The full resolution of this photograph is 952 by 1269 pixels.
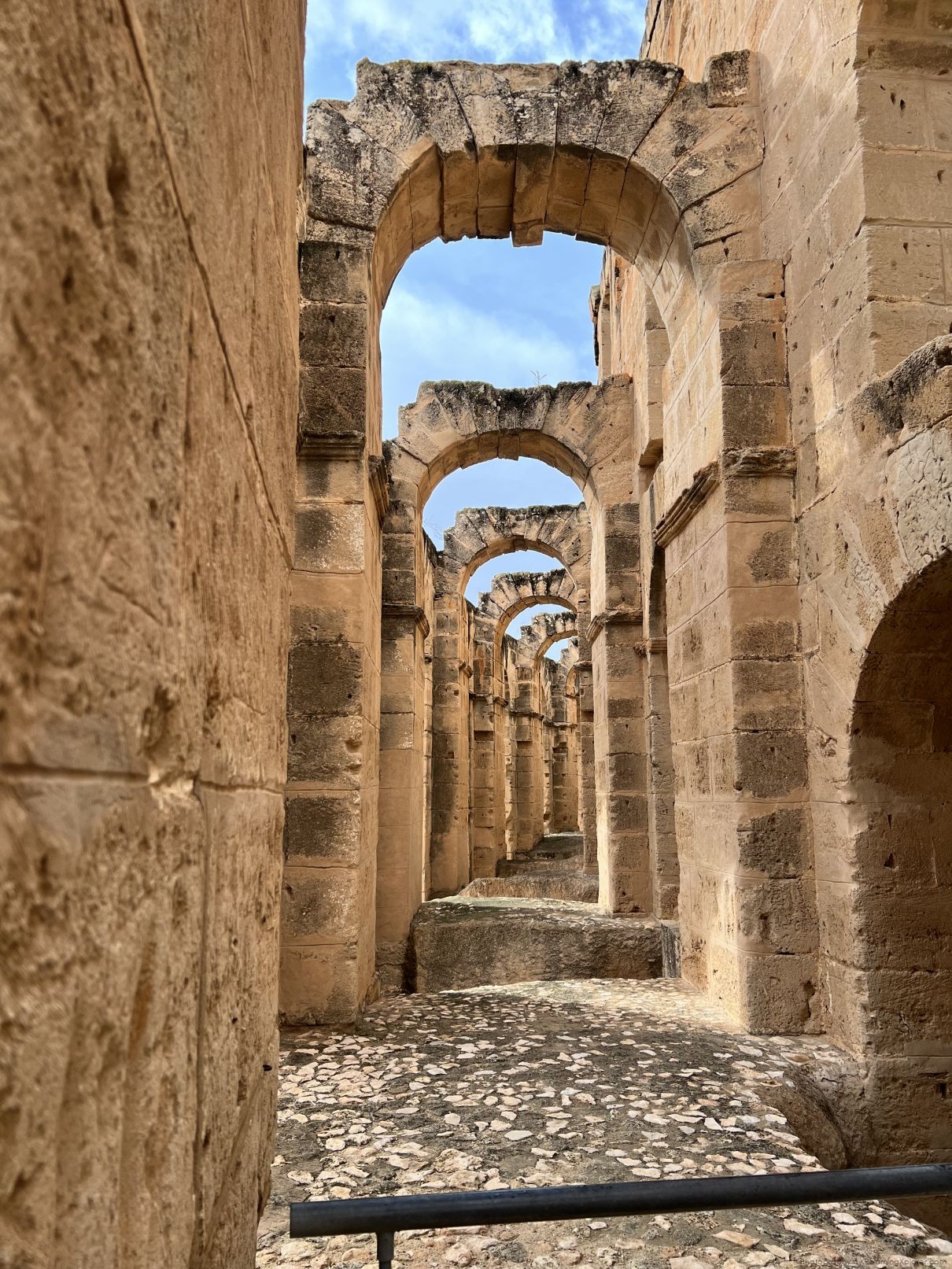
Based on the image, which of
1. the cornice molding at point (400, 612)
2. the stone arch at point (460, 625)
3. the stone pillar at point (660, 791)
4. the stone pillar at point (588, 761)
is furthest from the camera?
the stone pillar at point (588, 761)

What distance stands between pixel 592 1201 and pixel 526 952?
19.4 feet

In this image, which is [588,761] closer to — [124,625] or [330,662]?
[330,662]

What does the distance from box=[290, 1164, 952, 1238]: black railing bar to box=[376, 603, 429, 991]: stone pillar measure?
5.78 metres

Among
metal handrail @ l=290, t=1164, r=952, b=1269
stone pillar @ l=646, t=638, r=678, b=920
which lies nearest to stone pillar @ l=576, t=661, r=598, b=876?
stone pillar @ l=646, t=638, r=678, b=920

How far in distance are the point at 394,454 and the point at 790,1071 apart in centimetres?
656

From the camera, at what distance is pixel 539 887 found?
12.4m

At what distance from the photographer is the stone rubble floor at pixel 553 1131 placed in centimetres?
252

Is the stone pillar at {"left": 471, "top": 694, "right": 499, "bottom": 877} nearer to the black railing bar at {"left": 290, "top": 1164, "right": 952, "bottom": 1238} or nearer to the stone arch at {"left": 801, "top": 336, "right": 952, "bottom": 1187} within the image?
the stone arch at {"left": 801, "top": 336, "right": 952, "bottom": 1187}

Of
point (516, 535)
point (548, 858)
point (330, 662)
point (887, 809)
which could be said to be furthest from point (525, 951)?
point (548, 858)

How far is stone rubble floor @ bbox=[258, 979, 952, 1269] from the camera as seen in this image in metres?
2.52

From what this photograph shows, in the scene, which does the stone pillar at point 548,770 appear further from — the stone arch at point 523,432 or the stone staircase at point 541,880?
the stone arch at point 523,432

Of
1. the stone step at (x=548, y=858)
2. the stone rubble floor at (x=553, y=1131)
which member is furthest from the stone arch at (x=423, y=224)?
the stone step at (x=548, y=858)

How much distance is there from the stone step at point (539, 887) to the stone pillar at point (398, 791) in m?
3.50

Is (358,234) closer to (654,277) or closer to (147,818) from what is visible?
(654,277)
